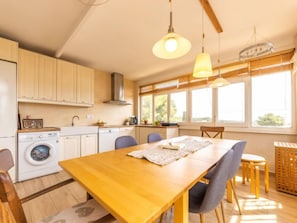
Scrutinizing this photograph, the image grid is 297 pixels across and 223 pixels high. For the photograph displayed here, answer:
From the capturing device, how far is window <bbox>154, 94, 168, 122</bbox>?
4.73 meters

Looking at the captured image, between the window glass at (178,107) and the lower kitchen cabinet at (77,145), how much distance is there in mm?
2341

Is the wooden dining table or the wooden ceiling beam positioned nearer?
the wooden dining table

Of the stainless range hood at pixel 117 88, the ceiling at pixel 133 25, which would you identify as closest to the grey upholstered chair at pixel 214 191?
the ceiling at pixel 133 25

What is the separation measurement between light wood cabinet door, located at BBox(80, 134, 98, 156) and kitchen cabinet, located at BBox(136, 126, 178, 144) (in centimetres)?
137

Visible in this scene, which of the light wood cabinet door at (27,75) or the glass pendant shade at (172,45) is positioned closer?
the glass pendant shade at (172,45)

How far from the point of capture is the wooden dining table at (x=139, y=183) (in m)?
0.61

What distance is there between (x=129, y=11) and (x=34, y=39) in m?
1.99

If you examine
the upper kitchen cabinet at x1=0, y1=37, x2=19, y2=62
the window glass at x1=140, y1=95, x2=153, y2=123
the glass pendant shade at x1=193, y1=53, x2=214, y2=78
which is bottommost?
the window glass at x1=140, y1=95, x2=153, y2=123

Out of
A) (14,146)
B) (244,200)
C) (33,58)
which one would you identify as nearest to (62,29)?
(33,58)

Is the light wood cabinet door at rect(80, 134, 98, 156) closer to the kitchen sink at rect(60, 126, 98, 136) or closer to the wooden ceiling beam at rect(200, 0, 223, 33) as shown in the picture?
the kitchen sink at rect(60, 126, 98, 136)

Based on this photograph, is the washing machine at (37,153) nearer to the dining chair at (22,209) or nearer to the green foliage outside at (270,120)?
the dining chair at (22,209)

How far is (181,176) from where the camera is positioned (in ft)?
3.05

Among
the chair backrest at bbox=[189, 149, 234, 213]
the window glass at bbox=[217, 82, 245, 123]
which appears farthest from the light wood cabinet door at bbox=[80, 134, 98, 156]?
the window glass at bbox=[217, 82, 245, 123]

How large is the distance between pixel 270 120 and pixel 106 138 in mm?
3732
